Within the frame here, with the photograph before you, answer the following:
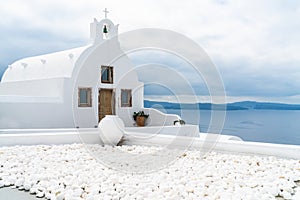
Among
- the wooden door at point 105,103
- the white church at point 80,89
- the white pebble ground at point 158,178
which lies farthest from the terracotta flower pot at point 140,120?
the white pebble ground at point 158,178

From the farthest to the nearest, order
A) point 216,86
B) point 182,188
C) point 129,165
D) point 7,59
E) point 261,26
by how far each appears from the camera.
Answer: point 7,59 < point 261,26 < point 216,86 < point 129,165 < point 182,188

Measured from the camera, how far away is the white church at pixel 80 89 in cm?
1241

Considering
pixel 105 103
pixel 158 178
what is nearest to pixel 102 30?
pixel 105 103

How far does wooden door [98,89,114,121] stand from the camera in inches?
565

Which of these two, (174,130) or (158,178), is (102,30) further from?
(158,178)

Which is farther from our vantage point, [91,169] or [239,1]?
[239,1]

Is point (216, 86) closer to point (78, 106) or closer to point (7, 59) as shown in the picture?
point (78, 106)

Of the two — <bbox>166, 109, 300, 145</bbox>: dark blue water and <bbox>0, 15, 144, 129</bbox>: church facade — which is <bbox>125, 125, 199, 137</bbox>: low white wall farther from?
<bbox>0, 15, 144, 129</bbox>: church facade

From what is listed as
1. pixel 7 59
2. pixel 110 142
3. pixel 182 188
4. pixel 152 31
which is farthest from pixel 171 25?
pixel 7 59

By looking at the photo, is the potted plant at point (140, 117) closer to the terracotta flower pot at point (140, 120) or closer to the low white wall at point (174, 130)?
the terracotta flower pot at point (140, 120)

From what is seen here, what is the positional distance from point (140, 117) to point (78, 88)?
3.31 meters

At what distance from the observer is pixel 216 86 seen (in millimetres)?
7035

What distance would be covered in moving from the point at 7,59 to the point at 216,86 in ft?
53.3

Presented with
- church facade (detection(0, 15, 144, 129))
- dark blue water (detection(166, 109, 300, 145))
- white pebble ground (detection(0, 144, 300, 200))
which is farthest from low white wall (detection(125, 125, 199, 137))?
white pebble ground (detection(0, 144, 300, 200))
